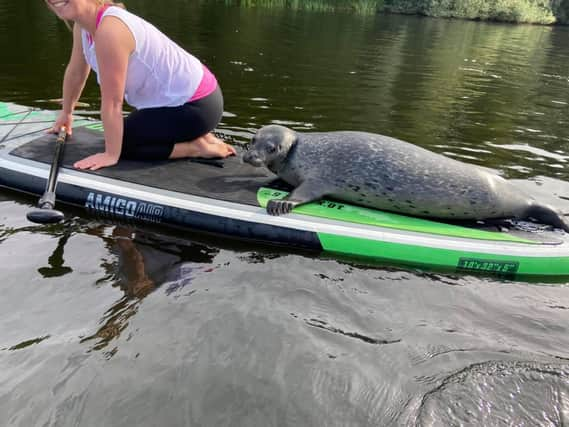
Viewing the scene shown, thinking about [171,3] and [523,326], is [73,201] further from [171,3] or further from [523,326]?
[171,3]

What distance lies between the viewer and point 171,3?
31.8m

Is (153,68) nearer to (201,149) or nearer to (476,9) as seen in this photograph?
(201,149)

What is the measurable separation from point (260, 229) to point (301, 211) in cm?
47

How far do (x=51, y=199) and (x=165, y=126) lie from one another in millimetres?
1392

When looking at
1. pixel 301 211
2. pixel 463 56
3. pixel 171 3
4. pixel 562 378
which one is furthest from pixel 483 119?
pixel 171 3

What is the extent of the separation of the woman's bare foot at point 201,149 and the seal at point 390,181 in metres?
0.71

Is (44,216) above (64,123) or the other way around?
the other way around

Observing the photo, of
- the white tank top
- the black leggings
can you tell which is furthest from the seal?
the white tank top

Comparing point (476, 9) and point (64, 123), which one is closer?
point (64, 123)

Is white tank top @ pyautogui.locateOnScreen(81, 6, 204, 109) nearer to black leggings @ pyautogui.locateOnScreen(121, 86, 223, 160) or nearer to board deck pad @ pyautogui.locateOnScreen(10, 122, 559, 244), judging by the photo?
black leggings @ pyautogui.locateOnScreen(121, 86, 223, 160)

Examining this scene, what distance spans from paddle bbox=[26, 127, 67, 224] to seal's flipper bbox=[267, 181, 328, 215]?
1890 millimetres

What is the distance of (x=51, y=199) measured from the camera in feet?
15.2

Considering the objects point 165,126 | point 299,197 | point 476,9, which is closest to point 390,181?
point 299,197

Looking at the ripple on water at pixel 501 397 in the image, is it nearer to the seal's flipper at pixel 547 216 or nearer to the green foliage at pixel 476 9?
the seal's flipper at pixel 547 216
